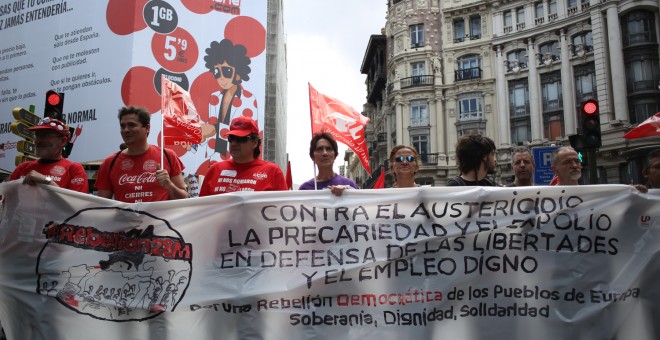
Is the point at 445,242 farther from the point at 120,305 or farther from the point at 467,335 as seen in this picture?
the point at 120,305

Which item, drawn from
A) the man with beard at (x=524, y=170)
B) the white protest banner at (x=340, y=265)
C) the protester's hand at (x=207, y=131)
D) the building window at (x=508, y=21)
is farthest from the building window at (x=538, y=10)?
the white protest banner at (x=340, y=265)

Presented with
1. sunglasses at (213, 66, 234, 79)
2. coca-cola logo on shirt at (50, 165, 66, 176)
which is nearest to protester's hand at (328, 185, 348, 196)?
coca-cola logo on shirt at (50, 165, 66, 176)

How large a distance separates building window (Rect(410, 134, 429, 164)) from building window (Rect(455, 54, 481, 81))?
15.3 ft

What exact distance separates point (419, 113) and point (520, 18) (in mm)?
8981

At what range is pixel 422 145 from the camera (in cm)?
3538

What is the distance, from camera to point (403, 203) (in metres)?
3.59

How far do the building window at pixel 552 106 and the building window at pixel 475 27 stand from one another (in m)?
5.76

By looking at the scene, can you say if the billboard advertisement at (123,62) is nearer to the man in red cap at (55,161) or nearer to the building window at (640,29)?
the man in red cap at (55,161)

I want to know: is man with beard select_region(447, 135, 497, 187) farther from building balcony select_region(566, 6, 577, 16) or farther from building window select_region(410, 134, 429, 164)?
building window select_region(410, 134, 429, 164)

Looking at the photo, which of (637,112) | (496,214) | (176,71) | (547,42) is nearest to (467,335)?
(496,214)

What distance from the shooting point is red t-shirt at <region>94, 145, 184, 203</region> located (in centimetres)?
397

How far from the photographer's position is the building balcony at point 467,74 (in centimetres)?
3431

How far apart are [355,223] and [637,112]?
2896 centimetres

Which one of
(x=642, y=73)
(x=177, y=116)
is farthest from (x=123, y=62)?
(x=642, y=73)
